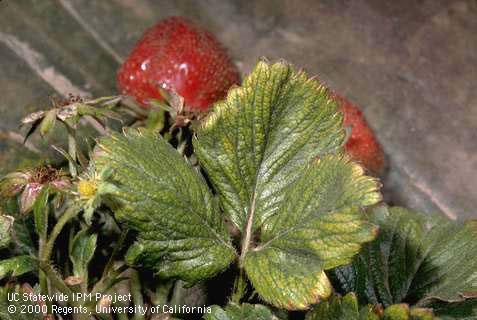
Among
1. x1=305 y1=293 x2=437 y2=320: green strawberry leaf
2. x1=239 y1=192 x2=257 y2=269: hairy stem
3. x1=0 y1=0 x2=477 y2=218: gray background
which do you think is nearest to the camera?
x1=305 y1=293 x2=437 y2=320: green strawberry leaf

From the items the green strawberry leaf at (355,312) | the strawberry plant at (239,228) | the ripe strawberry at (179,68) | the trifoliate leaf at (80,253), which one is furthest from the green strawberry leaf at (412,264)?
the ripe strawberry at (179,68)

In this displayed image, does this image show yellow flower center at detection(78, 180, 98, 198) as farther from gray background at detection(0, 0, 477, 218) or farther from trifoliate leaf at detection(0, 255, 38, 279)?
gray background at detection(0, 0, 477, 218)

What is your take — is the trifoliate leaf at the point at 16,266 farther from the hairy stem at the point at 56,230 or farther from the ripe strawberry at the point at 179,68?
the ripe strawberry at the point at 179,68

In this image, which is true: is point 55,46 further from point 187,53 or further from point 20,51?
point 187,53

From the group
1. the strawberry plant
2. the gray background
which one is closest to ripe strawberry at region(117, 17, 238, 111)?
the gray background

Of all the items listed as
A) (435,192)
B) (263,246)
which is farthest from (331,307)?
(435,192)

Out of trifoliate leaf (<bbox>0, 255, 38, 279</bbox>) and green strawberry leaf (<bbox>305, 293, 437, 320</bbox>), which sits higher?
trifoliate leaf (<bbox>0, 255, 38, 279</bbox>)
